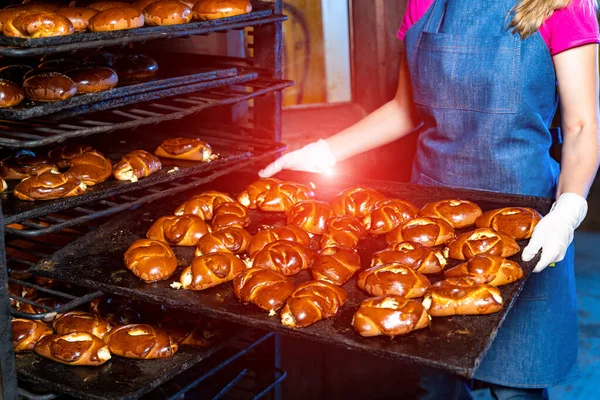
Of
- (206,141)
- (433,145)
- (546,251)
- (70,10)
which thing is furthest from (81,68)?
(546,251)

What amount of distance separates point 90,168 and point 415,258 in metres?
1.34

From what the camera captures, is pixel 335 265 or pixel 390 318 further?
pixel 335 265

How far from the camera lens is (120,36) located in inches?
93.4

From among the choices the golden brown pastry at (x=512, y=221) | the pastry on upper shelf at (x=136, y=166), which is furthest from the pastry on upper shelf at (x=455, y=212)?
the pastry on upper shelf at (x=136, y=166)

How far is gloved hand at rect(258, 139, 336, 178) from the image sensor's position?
11.7 ft

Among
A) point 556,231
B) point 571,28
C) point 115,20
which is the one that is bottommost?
point 556,231

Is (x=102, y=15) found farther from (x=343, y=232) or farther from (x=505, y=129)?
(x=505, y=129)

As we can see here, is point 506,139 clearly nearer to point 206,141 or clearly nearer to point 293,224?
point 293,224

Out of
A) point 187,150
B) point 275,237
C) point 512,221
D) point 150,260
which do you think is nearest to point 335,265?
point 275,237

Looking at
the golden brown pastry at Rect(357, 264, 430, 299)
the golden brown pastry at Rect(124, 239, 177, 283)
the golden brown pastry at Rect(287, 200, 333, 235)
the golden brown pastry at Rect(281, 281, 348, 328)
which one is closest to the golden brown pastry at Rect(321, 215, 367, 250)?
the golden brown pastry at Rect(287, 200, 333, 235)

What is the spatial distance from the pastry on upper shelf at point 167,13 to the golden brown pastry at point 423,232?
1212mm

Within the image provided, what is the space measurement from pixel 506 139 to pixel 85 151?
1.92 m

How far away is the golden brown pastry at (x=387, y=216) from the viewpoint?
2963 millimetres

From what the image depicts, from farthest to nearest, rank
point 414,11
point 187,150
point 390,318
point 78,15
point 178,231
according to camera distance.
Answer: point 414,11
point 187,150
point 178,231
point 78,15
point 390,318
